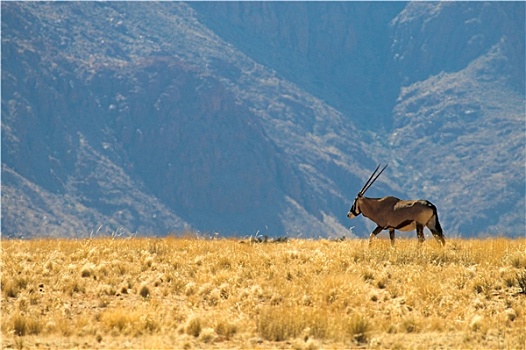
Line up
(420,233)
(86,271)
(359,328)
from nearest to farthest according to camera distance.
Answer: (359,328) → (86,271) → (420,233)

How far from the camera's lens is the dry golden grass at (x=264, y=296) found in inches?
603

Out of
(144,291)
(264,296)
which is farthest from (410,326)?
(144,291)

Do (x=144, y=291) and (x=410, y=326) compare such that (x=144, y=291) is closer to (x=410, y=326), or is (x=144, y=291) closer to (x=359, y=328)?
(x=359, y=328)

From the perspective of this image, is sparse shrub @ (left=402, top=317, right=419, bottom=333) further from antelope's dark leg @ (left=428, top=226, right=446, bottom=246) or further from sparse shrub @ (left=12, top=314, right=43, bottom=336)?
antelope's dark leg @ (left=428, top=226, right=446, bottom=246)

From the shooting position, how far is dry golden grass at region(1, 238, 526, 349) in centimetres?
1531

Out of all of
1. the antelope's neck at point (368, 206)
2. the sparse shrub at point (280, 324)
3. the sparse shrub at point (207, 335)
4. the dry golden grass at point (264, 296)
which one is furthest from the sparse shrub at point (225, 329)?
the antelope's neck at point (368, 206)

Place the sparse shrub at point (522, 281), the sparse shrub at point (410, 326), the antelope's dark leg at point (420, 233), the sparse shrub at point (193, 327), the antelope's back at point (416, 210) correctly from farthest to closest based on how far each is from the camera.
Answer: the antelope's back at point (416, 210) < the antelope's dark leg at point (420, 233) < the sparse shrub at point (522, 281) < the sparse shrub at point (410, 326) < the sparse shrub at point (193, 327)

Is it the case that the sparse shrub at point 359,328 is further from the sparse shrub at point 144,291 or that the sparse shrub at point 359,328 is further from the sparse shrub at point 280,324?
the sparse shrub at point 144,291

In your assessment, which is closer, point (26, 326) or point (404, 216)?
point (26, 326)

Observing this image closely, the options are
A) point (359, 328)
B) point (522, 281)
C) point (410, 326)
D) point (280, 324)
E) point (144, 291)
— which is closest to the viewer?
point (359, 328)

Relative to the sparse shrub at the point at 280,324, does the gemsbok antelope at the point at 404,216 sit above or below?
above

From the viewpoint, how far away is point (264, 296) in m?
17.8

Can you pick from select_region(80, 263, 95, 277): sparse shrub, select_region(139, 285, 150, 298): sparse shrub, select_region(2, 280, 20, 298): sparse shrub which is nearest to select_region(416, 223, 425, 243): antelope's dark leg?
select_region(139, 285, 150, 298): sparse shrub

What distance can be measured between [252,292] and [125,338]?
3.31 meters
